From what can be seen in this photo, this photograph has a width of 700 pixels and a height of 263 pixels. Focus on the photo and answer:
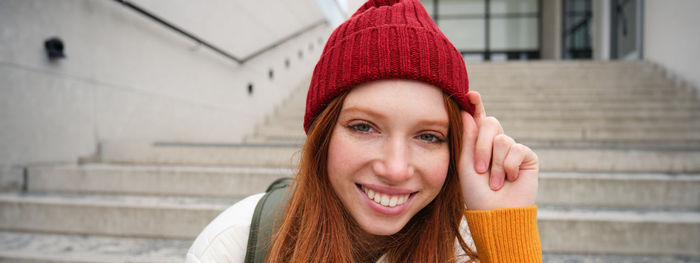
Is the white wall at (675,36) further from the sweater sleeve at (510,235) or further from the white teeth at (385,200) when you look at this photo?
the white teeth at (385,200)

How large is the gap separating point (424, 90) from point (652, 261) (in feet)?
5.72

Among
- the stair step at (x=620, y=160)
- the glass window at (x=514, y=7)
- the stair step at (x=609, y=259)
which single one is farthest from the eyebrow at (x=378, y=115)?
the glass window at (x=514, y=7)

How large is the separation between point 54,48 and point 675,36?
787cm

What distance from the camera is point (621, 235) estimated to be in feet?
6.05

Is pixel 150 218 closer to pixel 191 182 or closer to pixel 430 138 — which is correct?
pixel 191 182

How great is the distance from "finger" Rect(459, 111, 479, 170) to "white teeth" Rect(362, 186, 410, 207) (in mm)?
195

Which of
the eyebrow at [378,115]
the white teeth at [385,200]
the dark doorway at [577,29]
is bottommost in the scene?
the white teeth at [385,200]

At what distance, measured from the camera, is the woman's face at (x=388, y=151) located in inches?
31.6

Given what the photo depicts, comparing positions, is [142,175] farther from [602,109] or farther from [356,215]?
[602,109]

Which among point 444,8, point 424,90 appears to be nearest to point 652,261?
point 424,90

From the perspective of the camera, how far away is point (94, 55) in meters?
2.75

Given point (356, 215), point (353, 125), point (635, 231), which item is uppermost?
point (353, 125)

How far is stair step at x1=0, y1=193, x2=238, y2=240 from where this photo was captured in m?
2.04

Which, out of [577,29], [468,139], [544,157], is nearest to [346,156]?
[468,139]
